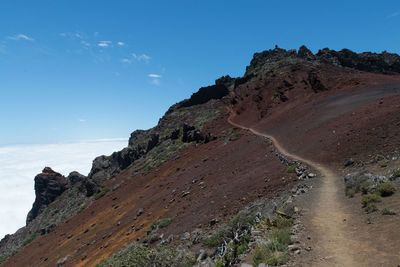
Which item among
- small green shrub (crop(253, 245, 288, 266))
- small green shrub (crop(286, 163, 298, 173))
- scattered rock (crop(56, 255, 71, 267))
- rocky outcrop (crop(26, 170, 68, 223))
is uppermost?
rocky outcrop (crop(26, 170, 68, 223))

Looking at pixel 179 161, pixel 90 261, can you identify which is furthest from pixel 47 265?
pixel 179 161

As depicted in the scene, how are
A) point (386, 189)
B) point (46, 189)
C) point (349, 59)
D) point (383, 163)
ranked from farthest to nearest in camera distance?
point (349, 59)
point (46, 189)
point (383, 163)
point (386, 189)

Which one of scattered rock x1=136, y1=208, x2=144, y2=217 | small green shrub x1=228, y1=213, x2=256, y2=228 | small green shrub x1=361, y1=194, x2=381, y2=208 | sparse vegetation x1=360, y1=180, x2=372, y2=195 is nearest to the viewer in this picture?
small green shrub x1=361, y1=194, x2=381, y2=208

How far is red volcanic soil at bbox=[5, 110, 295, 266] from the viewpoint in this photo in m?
13.8

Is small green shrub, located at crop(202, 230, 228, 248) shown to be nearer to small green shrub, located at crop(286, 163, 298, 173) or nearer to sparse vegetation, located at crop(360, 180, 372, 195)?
sparse vegetation, located at crop(360, 180, 372, 195)

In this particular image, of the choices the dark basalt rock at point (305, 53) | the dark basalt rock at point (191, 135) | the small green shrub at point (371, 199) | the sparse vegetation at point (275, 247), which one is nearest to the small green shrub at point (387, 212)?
the small green shrub at point (371, 199)

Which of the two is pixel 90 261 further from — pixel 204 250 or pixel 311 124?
pixel 311 124

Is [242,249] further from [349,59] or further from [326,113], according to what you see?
[349,59]

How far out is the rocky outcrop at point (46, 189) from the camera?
5769 centimetres

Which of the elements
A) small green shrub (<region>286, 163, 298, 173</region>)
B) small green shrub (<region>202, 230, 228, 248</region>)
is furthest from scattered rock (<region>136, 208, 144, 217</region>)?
small green shrub (<region>202, 230, 228, 248</region>)

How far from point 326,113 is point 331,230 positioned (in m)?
24.9

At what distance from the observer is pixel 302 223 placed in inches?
291

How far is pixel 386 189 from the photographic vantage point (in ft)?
26.7

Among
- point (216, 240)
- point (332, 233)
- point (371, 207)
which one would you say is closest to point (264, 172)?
point (216, 240)
